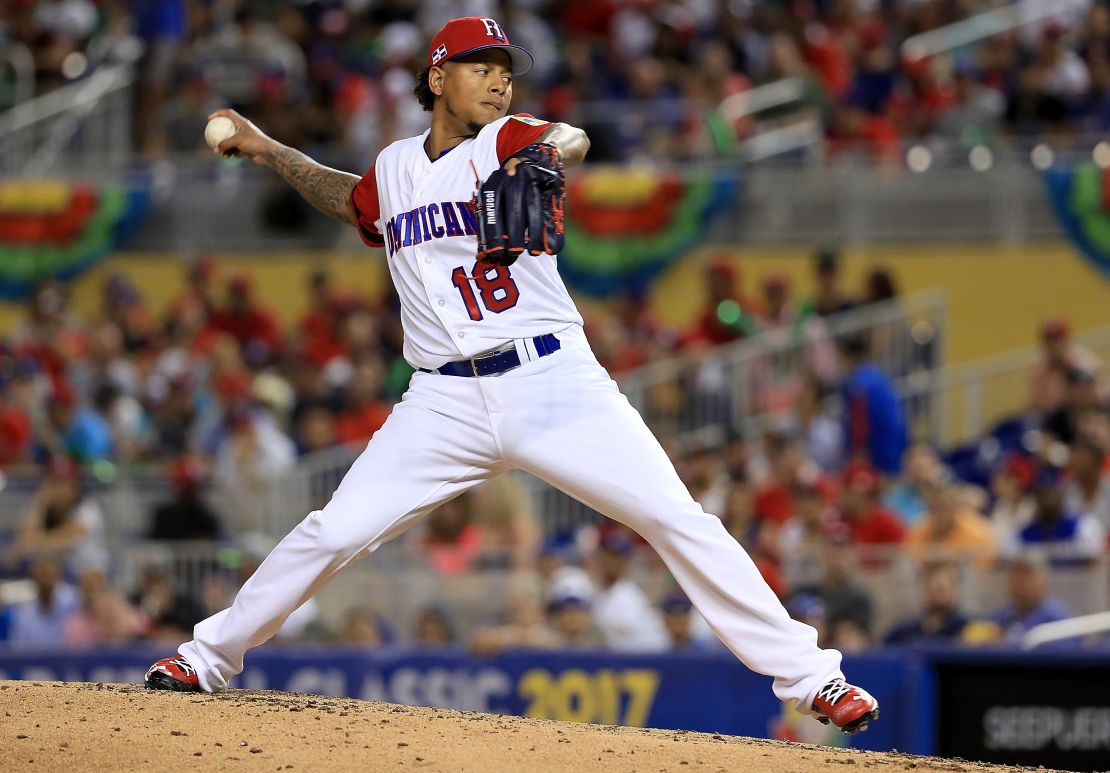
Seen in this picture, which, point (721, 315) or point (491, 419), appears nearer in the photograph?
point (491, 419)

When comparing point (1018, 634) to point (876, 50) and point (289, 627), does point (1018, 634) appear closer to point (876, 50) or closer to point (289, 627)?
point (289, 627)


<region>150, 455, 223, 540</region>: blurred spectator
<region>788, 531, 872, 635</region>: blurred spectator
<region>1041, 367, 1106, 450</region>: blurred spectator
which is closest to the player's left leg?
<region>788, 531, 872, 635</region>: blurred spectator

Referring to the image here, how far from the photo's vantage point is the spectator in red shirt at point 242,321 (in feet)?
51.5

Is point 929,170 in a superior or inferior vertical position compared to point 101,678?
superior

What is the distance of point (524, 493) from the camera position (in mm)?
12133

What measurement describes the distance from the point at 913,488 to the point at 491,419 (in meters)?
6.26

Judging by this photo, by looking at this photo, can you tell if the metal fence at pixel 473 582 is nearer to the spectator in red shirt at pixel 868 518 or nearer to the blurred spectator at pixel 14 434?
the spectator in red shirt at pixel 868 518

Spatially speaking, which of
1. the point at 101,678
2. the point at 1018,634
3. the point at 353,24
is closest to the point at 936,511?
the point at 1018,634

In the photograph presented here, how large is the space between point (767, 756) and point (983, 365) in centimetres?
880

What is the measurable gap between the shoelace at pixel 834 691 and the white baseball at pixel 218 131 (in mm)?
2781

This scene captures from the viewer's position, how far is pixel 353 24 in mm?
18844

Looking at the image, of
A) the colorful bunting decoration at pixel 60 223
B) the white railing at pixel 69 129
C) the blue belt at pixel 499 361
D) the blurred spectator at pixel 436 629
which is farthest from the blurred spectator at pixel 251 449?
the blue belt at pixel 499 361

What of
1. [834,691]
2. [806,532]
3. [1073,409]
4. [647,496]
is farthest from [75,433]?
[834,691]

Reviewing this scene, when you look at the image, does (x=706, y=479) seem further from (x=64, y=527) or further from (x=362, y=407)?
(x=64, y=527)
